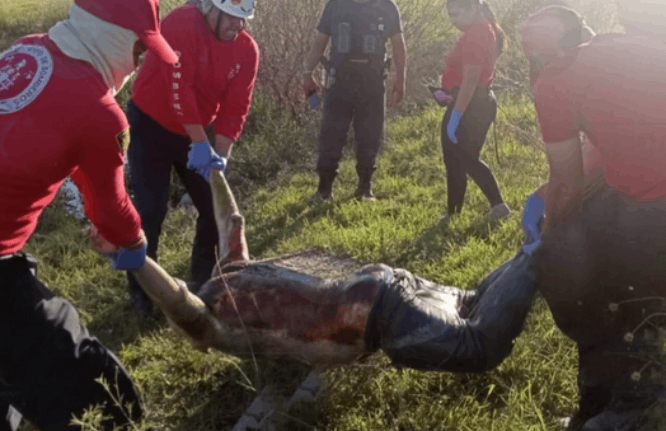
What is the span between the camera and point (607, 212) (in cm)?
256

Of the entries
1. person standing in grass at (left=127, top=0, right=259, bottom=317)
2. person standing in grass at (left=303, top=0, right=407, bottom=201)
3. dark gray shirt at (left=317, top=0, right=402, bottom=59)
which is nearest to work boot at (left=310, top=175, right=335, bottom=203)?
person standing in grass at (left=303, top=0, right=407, bottom=201)

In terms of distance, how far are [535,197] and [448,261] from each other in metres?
1.27

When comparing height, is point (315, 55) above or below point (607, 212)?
below

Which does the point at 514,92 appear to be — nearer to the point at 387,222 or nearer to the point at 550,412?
the point at 387,222

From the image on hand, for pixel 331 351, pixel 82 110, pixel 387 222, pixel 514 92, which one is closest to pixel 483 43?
pixel 387 222

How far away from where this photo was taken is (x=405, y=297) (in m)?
2.98

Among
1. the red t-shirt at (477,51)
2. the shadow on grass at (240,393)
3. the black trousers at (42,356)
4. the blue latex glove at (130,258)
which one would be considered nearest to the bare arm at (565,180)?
the shadow on grass at (240,393)

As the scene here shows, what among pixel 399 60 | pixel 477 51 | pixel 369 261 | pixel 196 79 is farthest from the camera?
pixel 399 60

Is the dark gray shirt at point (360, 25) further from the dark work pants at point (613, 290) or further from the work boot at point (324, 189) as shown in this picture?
the dark work pants at point (613, 290)

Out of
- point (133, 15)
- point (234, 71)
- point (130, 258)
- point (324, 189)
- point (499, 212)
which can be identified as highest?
point (133, 15)

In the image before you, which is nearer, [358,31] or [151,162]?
[151,162]

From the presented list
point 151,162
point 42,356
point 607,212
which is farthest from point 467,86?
point 42,356

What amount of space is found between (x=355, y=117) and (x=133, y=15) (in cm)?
365

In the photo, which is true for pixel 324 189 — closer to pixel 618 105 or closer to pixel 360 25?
pixel 360 25
